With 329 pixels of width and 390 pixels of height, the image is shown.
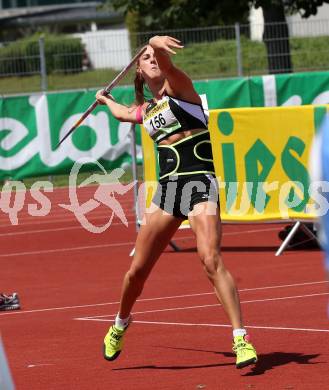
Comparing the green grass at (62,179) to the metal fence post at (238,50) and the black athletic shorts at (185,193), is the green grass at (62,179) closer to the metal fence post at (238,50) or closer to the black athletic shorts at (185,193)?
the metal fence post at (238,50)

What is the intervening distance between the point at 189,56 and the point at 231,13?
1.41 meters

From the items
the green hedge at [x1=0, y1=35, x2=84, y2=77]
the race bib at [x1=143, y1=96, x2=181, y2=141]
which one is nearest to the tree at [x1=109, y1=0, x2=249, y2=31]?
the green hedge at [x1=0, y1=35, x2=84, y2=77]

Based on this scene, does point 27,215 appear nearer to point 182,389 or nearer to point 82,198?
point 82,198

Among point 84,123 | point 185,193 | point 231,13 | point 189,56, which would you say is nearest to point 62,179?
point 84,123

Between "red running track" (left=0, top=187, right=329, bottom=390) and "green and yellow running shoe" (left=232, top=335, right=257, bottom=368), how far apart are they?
102 mm

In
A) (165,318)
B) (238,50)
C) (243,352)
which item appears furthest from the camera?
(238,50)

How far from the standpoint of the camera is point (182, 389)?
24.1 feet

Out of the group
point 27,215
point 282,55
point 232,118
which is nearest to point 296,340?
point 232,118

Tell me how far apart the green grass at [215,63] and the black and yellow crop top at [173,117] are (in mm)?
15084

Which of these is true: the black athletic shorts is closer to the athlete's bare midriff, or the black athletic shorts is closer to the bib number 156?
the athlete's bare midriff

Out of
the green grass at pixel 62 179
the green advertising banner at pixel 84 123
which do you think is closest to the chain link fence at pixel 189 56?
the green advertising banner at pixel 84 123

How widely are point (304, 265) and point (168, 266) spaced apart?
156 cm

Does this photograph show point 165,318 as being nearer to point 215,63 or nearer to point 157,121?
point 157,121

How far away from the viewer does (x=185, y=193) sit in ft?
25.7
